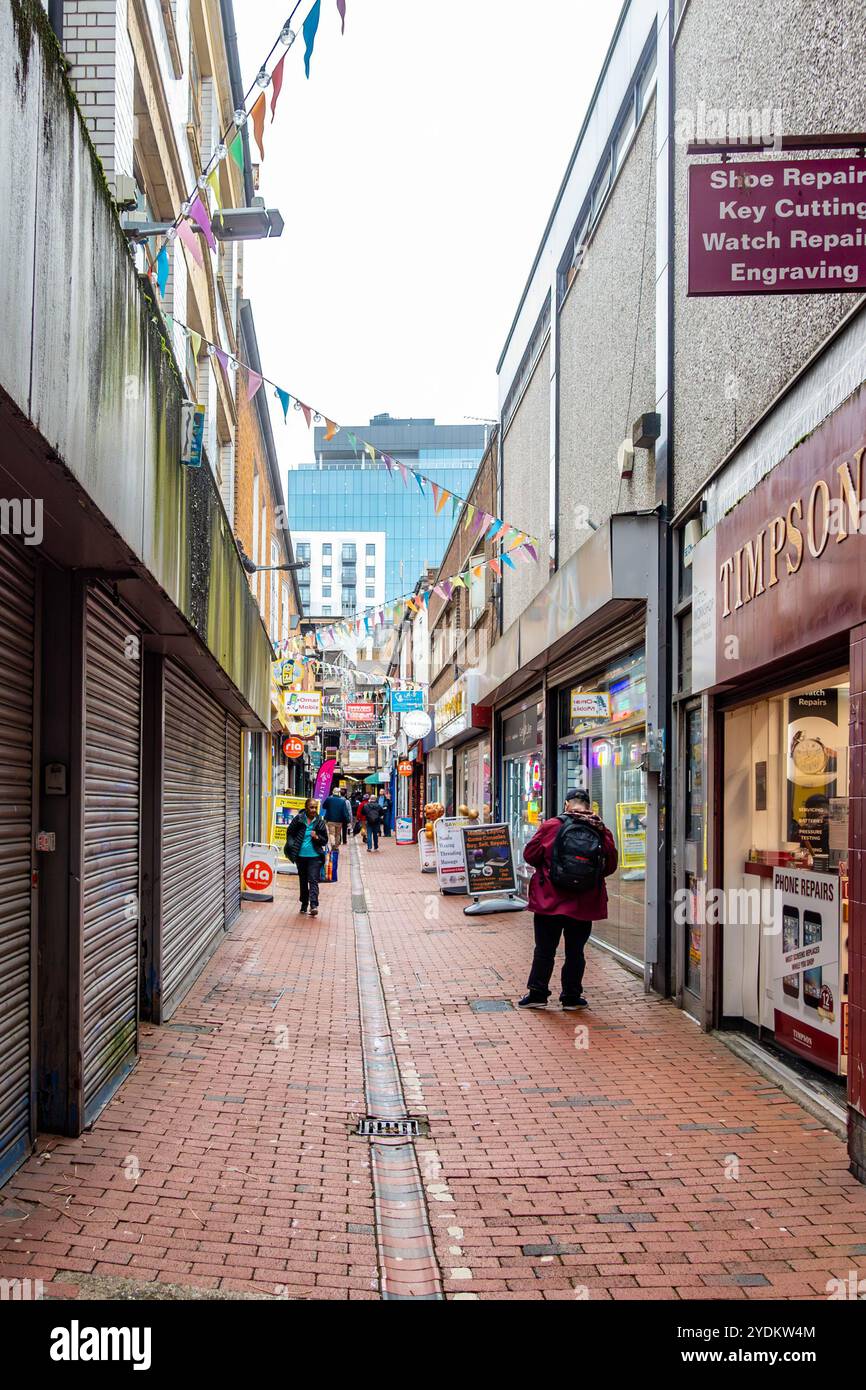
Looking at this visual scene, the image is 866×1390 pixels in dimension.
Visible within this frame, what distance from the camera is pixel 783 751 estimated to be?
7078 mm

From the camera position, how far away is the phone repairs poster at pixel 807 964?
6160 millimetres

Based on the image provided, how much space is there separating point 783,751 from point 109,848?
4047mm

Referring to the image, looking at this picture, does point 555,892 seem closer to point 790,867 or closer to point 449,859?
point 790,867

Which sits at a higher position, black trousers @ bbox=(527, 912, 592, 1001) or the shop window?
the shop window

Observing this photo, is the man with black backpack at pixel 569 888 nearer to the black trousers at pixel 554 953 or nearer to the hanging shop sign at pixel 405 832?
the black trousers at pixel 554 953

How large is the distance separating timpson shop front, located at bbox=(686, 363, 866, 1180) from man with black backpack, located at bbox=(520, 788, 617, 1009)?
68cm

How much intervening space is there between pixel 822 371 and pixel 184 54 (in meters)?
8.57

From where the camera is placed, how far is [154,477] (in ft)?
18.6

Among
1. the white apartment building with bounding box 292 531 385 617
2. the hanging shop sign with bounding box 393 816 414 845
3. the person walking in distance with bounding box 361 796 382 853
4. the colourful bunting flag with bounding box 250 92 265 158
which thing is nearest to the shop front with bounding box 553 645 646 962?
the colourful bunting flag with bounding box 250 92 265 158

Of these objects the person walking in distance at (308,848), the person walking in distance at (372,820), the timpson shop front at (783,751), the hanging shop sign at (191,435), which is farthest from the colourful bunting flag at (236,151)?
the person walking in distance at (372,820)

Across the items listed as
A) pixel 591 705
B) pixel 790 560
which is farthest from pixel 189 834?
pixel 790 560

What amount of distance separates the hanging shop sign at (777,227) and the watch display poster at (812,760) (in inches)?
91.0

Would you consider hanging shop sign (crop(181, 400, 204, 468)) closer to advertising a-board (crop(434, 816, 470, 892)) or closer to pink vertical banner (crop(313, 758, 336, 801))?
advertising a-board (crop(434, 816, 470, 892))

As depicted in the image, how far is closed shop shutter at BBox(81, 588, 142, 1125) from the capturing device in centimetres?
568
